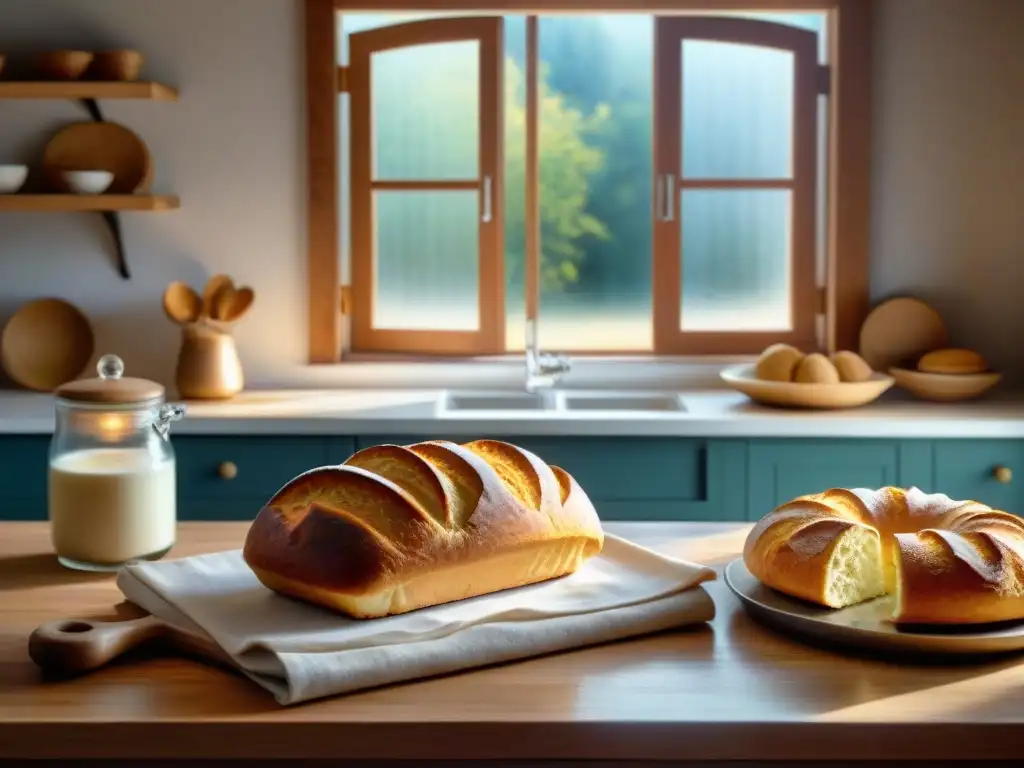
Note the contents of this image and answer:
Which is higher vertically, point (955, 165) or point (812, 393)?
point (955, 165)

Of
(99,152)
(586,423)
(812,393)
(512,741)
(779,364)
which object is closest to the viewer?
→ (512,741)

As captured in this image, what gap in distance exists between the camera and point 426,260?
3.92m

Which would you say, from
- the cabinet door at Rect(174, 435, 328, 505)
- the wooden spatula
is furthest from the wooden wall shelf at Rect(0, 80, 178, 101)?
the wooden spatula

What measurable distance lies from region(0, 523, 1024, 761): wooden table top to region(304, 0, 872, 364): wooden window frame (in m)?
2.61

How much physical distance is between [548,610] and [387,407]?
213cm

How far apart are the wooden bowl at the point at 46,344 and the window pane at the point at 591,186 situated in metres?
1.24

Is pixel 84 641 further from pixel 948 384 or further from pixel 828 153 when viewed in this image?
pixel 828 153

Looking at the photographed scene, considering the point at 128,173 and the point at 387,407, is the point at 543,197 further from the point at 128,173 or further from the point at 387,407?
the point at 128,173

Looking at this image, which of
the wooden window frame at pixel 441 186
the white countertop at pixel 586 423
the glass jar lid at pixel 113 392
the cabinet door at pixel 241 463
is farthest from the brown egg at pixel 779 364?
the glass jar lid at pixel 113 392

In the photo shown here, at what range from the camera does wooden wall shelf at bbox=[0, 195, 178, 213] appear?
3.56 meters

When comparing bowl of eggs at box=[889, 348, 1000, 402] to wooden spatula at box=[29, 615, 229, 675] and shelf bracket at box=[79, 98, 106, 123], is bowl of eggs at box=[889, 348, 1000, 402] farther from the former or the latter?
wooden spatula at box=[29, 615, 229, 675]

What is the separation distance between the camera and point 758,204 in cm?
390

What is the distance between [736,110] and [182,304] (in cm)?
167

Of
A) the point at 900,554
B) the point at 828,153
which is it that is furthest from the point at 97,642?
the point at 828,153
